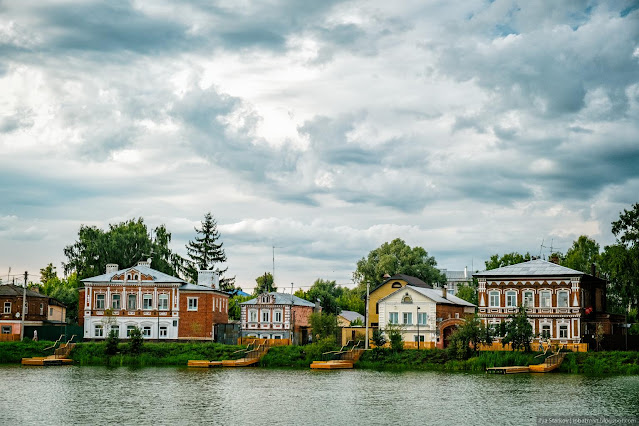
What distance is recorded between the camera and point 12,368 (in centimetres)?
6656

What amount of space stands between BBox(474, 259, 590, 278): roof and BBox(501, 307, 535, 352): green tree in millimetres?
7031

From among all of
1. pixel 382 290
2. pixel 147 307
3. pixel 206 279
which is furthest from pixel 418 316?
pixel 147 307

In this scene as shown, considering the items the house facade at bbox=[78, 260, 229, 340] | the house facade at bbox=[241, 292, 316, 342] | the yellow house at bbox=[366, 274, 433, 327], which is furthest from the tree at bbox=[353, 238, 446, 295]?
the house facade at bbox=[78, 260, 229, 340]

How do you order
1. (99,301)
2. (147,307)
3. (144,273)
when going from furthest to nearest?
(144,273) < (99,301) < (147,307)

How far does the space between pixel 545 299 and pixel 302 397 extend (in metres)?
33.7

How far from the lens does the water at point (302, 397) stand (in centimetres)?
3984

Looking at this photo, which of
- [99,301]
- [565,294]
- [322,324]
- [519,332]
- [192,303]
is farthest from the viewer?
[99,301]

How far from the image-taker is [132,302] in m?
83.2

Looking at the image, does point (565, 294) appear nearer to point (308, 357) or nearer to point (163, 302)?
point (308, 357)

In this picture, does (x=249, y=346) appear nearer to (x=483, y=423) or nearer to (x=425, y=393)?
(x=425, y=393)

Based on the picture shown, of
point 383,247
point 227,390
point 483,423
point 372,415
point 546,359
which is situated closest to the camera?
point 483,423

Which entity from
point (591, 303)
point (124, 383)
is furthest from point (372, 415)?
point (591, 303)

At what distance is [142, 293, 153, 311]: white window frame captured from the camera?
83.2 m

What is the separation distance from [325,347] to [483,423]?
3439 cm
